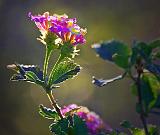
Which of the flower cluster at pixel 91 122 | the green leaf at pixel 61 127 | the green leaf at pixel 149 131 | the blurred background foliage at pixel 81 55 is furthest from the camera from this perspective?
the blurred background foliage at pixel 81 55

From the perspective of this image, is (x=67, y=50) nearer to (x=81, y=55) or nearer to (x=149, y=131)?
Answer: (x=149, y=131)

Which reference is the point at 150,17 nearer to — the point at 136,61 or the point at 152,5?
the point at 152,5

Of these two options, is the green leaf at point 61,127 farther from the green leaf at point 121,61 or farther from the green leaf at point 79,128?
the green leaf at point 121,61

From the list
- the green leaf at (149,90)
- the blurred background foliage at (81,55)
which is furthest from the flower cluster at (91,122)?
the blurred background foliage at (81,55)

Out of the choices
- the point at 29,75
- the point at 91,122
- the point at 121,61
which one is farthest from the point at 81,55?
the point at 29,75

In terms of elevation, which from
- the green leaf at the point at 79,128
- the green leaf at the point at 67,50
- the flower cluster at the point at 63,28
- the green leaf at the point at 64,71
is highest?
the flower cluster at the point at 63,28

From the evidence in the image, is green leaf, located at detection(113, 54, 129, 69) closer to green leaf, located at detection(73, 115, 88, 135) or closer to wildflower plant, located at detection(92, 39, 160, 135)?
wildflower plant, located at detection(92, 39, 160, 135)

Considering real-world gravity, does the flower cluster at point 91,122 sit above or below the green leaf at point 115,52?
below
